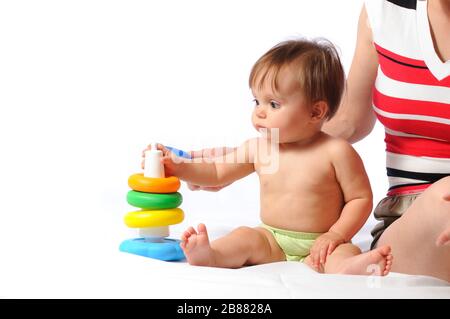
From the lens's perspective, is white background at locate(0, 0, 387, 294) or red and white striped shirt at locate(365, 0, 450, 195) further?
white background at locate(0, 0, 387, 294)

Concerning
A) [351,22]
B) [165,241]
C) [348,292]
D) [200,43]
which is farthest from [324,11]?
[348,292]

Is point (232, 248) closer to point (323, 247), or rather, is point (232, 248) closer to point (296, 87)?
point (323, 247)

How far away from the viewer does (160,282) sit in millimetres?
1314

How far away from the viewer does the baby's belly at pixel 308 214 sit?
156cm

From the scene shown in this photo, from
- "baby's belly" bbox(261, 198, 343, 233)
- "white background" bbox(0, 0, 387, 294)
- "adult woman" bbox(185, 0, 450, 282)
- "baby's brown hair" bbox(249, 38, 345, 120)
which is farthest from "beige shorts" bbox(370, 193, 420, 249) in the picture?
"white background" bbox(0, 0, 387, 294)

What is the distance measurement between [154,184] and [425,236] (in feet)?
1.56

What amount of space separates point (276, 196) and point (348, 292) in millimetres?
342

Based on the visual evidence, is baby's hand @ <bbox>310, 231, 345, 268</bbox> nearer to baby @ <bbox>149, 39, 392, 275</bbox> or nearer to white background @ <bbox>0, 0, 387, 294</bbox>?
baby @ <bbox>149, 39, 392, 275</bbox>

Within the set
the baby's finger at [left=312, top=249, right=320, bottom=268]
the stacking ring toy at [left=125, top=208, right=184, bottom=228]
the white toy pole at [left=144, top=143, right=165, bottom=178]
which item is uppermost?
the white toy pole at [left=144, top=143, right=165, bottom=178]

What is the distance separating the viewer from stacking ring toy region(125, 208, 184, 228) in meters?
1.51

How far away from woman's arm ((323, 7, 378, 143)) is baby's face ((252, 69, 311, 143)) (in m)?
0.18

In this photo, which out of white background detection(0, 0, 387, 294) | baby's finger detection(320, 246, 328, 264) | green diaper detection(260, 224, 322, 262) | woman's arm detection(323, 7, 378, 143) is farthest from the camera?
white background detection(0, 0, 387, 294)

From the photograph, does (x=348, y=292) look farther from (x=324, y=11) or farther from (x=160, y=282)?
(x=324, y=11)

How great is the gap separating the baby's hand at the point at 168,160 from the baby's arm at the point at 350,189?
0.96ft
